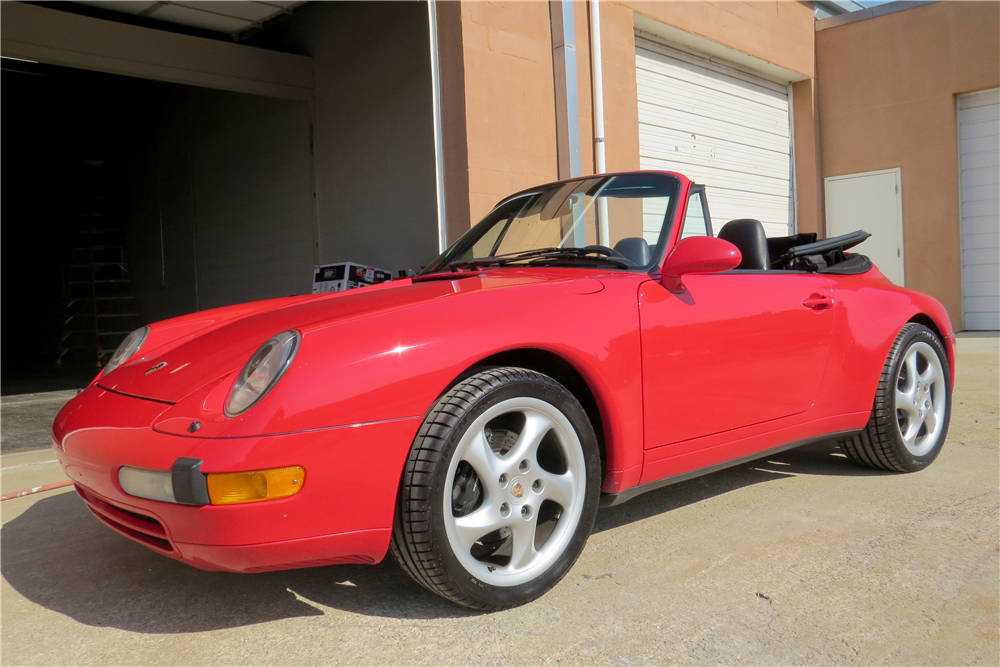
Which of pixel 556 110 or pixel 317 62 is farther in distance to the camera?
pixel 317 62

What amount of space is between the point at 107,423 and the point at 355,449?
729 millimetres

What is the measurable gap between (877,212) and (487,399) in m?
10.1

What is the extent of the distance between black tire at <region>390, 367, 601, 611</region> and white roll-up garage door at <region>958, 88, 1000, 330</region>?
10.2 metres

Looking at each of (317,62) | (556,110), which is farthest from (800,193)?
(317,62)

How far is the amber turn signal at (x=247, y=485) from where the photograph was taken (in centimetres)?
174

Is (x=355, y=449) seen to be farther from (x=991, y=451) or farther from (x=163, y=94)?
(x=163, y=94)

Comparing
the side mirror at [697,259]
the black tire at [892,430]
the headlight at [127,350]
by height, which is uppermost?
the side mirror at [697,259]

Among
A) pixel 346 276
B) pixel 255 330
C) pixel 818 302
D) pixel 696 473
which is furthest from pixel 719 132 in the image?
pixel 255 330

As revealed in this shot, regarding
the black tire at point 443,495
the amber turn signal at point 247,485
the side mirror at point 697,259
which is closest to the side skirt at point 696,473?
the black tire at point 443,495

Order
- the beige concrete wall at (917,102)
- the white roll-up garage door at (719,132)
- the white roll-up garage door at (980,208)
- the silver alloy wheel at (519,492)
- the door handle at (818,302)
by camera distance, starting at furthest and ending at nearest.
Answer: the white roll-up garage door at (980,208) < the beige concrete wall at (917,102) < the white roll-up garage door at (719,132) < the door handle at (818,302) < the silver alloy wheel at (519,492)

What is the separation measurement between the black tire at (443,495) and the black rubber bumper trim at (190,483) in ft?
1.50

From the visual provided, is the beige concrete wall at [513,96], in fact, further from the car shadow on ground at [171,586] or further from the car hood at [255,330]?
the car shadow on ground at [171,586]

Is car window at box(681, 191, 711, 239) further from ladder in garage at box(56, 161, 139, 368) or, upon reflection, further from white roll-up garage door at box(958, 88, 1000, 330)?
ladder in garage at box(56, 161, 139, 368)

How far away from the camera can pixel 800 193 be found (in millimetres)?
10836
